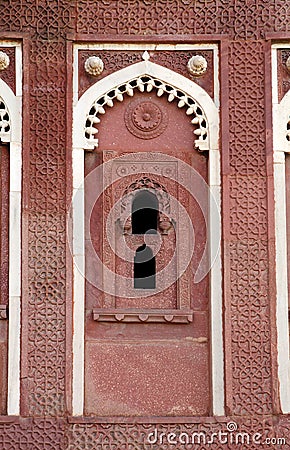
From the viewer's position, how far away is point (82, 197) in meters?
12.0

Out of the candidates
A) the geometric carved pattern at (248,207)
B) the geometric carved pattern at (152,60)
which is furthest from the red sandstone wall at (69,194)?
the geometric carved pattern at (152,60)

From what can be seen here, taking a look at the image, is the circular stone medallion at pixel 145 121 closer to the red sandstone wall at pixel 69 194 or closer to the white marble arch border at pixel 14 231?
the red sandstone wall at pixel 69 194

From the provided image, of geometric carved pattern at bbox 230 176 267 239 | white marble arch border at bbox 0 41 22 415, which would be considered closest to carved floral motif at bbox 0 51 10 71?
white marble arch border at bbox 0 41 22 415

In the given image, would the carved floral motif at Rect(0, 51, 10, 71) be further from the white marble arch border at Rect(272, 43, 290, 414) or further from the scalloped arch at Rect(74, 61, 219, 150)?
the white marble arch border at Rect(272, 43, 290, 414)

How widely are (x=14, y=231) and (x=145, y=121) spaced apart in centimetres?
145

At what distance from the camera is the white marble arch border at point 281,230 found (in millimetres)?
11727

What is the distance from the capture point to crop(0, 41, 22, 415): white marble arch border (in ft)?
38.2

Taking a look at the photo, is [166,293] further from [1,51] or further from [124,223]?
[1,51]

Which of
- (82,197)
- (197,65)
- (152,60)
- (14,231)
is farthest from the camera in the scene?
(152,60)

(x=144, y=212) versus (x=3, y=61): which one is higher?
(x=3, y=61)

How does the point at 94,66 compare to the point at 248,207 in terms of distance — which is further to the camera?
the point at 94,66

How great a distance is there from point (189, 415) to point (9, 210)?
7.34 ft

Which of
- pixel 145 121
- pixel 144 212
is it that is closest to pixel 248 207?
pixel 144 212

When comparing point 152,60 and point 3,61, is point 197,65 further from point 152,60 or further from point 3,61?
point 3,61
